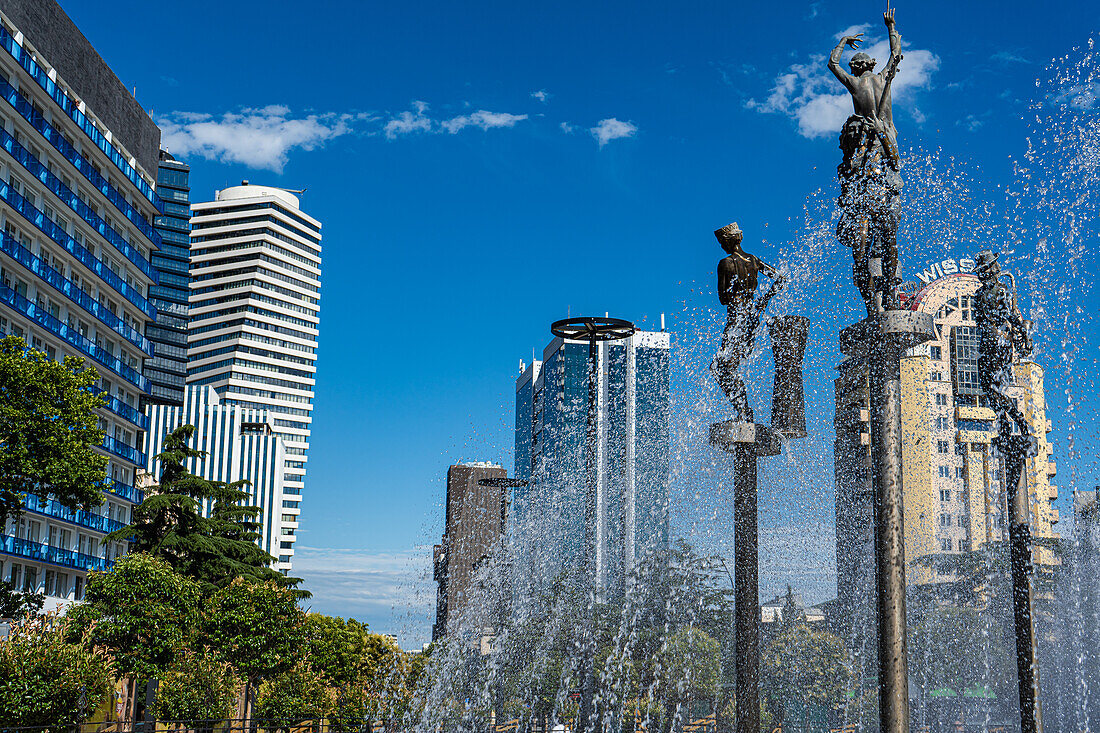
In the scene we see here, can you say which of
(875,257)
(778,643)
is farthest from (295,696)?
(875,257)

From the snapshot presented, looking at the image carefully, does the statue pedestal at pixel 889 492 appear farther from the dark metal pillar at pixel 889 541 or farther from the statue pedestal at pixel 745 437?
the statue pedestal at pixel 745 437


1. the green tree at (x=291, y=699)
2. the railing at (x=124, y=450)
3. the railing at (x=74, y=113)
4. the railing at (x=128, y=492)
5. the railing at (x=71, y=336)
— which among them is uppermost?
the railing at (x=74, y=113)

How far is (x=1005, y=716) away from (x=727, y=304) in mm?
25373

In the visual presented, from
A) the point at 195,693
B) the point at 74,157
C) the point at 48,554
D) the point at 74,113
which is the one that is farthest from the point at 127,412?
the point at 195,693

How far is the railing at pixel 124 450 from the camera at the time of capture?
194 feet

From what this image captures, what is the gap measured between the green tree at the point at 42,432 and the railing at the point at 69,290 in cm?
2118

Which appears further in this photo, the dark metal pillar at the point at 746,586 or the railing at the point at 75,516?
the railing at the point at 75,516

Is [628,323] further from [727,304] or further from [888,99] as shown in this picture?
[888,99]

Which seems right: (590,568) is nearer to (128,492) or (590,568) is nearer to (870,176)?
(870,176)

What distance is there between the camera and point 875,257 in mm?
12898

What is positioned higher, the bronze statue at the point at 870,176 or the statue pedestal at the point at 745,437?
the bronze statue at the point at 870,176

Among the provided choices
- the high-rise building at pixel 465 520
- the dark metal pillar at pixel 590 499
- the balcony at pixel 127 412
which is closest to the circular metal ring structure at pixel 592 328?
the dark metal pillar at pixel 590 499

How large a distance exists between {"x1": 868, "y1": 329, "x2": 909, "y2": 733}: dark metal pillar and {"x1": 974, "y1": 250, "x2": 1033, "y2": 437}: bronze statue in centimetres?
386

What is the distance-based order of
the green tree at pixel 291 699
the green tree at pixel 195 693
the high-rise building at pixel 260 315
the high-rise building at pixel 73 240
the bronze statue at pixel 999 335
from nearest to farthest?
the bronze statue at pixel 999 335 < the green tree at pixel 195 693 < the green tree at pixel 291 699 < the high-rise building at pixel 73 240 < the high-rise building at pixel 260 315
